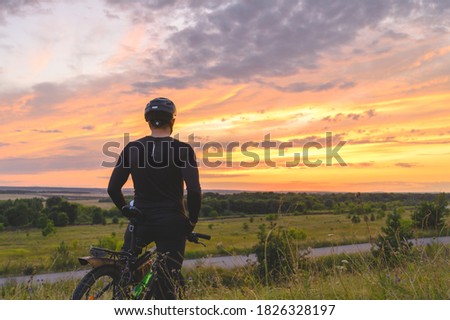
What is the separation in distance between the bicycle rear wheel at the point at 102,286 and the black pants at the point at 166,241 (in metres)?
0.37

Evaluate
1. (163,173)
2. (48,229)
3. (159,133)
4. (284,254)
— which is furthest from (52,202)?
(163,173)

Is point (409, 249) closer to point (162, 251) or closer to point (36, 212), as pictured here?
point (162, 251)

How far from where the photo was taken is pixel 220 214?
153 metres

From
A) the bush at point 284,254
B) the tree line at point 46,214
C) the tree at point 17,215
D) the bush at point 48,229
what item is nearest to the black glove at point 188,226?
the bush at point 284,254

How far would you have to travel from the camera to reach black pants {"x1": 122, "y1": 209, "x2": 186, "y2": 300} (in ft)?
17.9

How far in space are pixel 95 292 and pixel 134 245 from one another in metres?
0.63

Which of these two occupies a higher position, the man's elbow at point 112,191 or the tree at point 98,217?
the man's elbow at point 112,191

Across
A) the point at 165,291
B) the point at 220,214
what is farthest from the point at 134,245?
the point at 220,214

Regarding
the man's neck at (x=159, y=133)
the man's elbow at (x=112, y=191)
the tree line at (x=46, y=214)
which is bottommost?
the tree line at (x=46, y=214)

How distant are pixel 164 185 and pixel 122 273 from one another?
1.03 metres

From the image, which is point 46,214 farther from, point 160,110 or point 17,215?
point 160,110

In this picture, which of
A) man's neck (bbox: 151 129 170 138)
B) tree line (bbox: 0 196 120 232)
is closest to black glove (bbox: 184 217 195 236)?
man's neck (bbox: 151 129 170 138)

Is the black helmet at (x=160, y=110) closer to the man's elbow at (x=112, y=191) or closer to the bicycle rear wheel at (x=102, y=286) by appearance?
the man's elbow at (x=112, y=191)

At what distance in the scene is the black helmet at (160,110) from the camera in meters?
5.50
